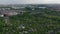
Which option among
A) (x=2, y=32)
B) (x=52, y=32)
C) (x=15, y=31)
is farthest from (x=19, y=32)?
(x=52, y=32)

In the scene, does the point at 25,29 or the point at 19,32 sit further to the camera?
the point at 25,29

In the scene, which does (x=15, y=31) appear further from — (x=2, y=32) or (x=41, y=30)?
(x=41, y=30)

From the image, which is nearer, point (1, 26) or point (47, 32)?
point (47, 32)

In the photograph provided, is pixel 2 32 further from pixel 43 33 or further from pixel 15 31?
pixel 43 33

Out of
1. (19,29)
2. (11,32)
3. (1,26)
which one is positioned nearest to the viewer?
(11,32)

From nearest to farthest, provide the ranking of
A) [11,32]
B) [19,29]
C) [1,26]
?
[11,32]
[19,29]
[1,26]

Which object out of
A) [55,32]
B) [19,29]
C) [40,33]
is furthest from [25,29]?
[55,32]

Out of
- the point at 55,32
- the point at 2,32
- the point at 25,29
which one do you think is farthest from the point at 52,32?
the point at 2,32
